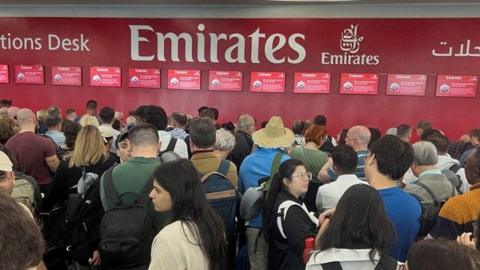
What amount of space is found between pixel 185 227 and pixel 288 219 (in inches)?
29.8

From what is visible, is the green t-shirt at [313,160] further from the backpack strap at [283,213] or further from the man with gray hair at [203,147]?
the backpack strap at [283,213]

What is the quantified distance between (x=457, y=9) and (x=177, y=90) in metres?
5.42

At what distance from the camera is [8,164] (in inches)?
82.6

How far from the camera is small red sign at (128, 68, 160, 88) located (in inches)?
324

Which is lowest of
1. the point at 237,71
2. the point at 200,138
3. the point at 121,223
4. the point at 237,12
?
the point at 121,223

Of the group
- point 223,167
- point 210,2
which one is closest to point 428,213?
point 223,167

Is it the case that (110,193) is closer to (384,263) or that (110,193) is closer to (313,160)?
(384,263)

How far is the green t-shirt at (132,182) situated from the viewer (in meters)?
2.35

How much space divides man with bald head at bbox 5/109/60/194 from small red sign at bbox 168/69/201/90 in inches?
180

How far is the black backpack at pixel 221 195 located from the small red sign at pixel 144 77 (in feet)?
19.1

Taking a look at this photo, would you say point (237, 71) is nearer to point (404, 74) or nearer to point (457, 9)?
point (404, 74)

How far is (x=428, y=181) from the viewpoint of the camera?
281 centimetres

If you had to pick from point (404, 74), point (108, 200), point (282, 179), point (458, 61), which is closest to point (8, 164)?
point (108, 200)

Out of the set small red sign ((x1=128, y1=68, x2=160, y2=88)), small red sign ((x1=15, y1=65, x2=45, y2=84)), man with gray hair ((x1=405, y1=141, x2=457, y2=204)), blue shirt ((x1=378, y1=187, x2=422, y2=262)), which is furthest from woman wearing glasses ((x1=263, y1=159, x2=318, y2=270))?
small red sign ((x1=15, y1=65, x2=45, y2=84))
